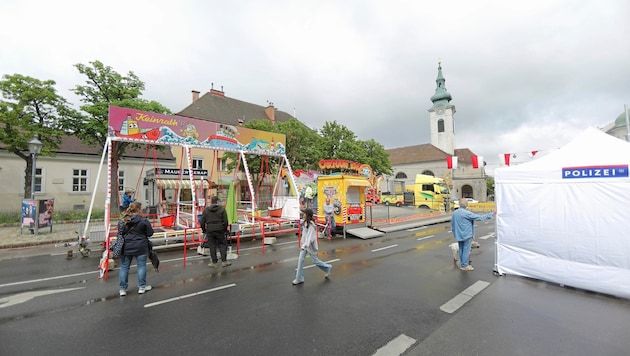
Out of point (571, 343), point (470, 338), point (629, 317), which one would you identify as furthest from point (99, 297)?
point (629, 317)

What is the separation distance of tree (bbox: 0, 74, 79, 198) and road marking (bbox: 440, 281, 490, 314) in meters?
20.8

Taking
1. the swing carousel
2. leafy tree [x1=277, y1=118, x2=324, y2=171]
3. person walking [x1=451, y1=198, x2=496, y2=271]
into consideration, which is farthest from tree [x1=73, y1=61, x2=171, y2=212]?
person walking [x1=451, y1=198, x2=496, y2=271]

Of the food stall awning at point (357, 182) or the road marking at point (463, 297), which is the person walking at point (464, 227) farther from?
the food stall awning at point (357, 182)

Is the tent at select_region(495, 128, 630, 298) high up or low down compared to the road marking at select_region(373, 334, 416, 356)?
up

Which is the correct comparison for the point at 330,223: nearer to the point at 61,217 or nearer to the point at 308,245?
the point at 308,245

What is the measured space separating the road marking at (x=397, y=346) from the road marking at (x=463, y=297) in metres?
1.25

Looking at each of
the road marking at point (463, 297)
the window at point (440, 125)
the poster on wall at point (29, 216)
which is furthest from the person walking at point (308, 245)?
the window at point (440, 125)

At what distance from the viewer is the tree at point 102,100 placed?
16219 mm

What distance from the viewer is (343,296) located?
16.4 ft

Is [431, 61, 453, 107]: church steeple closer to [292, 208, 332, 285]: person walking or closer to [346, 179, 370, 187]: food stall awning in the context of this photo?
[346, 179, 370, 187]: food stall awning

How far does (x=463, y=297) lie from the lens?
16.1 ft

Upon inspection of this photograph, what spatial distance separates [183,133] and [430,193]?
24.7 m

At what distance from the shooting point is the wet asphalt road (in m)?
3.38

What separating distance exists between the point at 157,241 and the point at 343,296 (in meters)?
8.49
